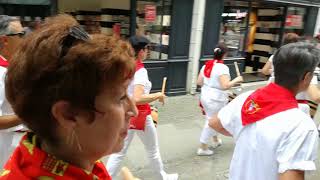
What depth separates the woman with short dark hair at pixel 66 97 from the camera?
87 cm

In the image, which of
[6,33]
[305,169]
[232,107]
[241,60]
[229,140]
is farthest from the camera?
[241,60]

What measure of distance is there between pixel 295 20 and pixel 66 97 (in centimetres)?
1085

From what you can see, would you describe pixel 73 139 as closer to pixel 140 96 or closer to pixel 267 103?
pixel 267 103

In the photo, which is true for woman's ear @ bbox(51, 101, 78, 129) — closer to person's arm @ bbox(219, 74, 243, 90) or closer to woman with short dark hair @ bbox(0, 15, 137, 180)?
woman with short dark hair @ bbox(0, 15, 137, 180)

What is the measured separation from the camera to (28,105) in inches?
36.0

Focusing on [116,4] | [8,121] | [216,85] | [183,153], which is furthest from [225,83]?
[116,4]

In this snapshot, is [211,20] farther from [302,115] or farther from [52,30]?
[52,30]

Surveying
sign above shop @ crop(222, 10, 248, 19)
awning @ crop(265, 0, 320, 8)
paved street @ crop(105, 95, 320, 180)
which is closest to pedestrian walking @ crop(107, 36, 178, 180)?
paved street @ crop(105, 95, 320, 180)

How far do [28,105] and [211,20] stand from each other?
7.50m

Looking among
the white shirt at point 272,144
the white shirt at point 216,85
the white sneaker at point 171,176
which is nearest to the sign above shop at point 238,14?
the white shirt at point 216,85

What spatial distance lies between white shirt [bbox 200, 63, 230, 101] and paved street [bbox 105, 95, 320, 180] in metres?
0.82

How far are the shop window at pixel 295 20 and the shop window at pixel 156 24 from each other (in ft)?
14.9

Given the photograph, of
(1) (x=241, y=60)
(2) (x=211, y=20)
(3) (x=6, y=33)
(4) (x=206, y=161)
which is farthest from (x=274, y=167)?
(1) (x=241, y=60)

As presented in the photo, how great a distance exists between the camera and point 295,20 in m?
10.6
